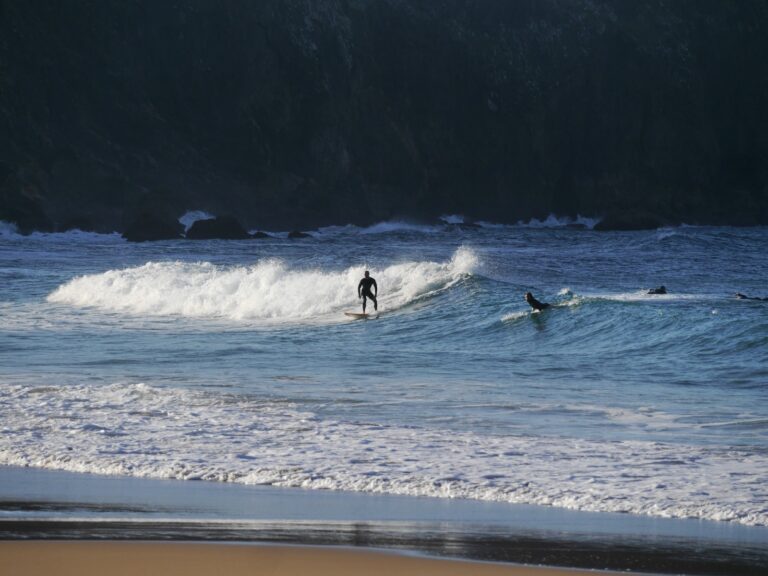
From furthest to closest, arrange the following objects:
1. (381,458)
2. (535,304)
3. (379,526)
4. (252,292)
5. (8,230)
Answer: (8,230) < (252,292) < (535,304) < (381,458) < (379,526)

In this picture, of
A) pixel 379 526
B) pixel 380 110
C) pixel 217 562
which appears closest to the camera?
pixel 217 562

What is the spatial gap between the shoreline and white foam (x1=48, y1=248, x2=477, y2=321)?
1603 cm

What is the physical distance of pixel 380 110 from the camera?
9294 cm

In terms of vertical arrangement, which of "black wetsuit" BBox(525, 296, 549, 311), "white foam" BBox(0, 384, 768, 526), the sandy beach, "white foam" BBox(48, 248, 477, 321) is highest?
"white foam" BBox(48, 248, 477, 321)

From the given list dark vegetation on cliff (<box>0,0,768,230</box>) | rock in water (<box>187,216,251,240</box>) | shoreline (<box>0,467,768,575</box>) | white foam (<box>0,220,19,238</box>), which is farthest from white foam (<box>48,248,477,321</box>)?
dark vegetation on cliff (<box>0,0,768,230</box>)

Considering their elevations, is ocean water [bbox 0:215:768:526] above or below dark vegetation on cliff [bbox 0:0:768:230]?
below

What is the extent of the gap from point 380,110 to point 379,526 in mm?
86003

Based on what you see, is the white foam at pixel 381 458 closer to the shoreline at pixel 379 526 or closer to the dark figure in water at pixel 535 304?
the shoreline at pixel 379 526

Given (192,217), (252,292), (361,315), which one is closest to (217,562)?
(361,315)

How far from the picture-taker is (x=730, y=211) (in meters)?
104

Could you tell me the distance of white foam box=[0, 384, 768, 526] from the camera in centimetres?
887

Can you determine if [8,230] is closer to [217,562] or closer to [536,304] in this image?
→ [536,304]

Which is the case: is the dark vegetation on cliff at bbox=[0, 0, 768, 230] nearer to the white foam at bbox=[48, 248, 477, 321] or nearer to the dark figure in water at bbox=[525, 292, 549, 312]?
the white foam at bbox=[48, 248, 477, 321]

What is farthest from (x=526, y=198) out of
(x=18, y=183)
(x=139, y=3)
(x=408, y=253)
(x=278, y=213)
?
(x=408, y=253)
